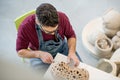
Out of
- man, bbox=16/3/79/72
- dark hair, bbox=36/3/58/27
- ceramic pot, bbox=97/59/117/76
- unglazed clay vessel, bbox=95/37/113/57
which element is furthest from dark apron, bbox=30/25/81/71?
unglazed clay vessel, bbox=95/37/113/57

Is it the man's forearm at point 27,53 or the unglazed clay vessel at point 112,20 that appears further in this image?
the unglazed clay vessel at point 112,20

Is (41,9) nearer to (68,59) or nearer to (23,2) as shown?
(68,59)

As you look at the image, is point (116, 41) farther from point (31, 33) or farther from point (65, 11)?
point (31, 33)

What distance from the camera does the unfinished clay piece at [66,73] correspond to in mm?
864

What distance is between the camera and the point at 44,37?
1.14 metres

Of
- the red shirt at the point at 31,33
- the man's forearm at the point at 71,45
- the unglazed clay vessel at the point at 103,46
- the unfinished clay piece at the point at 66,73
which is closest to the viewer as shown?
the unfinished clay piece at the point at 66,73

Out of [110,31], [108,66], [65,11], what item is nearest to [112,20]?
[110,31]

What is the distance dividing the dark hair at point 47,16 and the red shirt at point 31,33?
121 mm

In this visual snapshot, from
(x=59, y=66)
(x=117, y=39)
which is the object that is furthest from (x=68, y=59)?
(x=117, y=39)

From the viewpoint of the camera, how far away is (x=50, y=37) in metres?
1.15

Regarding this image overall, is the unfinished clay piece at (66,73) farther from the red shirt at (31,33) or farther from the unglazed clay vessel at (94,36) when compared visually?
the unglazed clay vessel at (94,36)

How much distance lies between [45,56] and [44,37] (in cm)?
12

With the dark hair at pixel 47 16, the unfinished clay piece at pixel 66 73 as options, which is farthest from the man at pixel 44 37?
the unfinished clay piece at pixel 66 73

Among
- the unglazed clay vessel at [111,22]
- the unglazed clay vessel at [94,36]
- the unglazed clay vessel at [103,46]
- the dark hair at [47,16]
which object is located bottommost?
the unglazed clay vessel at [103,46]
